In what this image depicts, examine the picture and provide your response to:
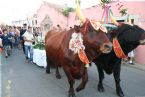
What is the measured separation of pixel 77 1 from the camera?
6.25m

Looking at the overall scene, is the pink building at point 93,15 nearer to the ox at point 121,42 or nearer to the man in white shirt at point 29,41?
the man in white shirt at point 29,41

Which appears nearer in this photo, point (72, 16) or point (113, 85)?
point (113, 85)

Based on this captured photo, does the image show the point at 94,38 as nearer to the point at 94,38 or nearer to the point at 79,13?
the point at 94,38

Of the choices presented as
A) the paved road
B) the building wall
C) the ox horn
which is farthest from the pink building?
the ox horn

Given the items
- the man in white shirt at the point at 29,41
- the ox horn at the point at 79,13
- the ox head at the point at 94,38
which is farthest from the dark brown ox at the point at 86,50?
the man in white shirt at the point at 29,41

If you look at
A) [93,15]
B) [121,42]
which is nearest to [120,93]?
[121,42]

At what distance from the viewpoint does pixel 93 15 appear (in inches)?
681

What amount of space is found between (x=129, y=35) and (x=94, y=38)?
4.19ft

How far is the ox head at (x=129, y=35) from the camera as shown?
21.7 ft

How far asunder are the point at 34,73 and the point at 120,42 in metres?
4.25

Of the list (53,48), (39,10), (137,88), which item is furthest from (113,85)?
(39,10)

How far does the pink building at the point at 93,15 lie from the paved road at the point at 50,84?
3086mm

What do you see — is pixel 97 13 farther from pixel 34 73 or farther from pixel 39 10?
pixel 39 10

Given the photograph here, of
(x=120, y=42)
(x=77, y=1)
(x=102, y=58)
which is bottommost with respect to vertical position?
(x=102, y=58)
